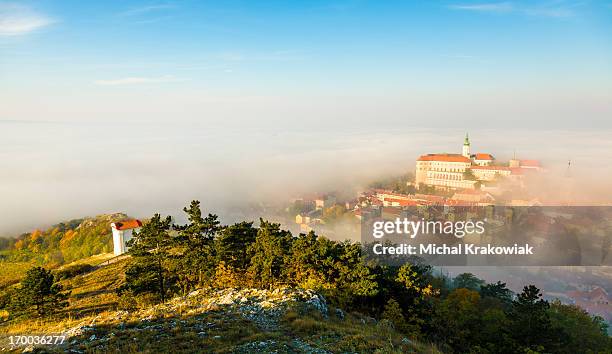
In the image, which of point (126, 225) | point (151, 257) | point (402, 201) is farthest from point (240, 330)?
point (402, 201)

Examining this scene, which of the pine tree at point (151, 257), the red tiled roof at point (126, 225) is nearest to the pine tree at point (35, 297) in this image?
the pine tree at point (151, 257)

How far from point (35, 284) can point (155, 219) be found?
33.7ft

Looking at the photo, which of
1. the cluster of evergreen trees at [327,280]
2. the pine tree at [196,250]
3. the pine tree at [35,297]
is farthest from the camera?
the pine tree at [196,250]

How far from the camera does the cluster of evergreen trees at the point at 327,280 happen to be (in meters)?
28.4

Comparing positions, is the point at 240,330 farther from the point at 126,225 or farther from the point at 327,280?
the point at 126,225

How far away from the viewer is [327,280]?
32031 millimetres

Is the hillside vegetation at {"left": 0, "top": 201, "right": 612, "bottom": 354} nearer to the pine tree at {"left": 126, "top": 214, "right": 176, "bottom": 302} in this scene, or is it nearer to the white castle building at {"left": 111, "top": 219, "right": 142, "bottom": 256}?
the pine tree at {"left": 126, "top": 214, "right": 176, "bottom": 302}

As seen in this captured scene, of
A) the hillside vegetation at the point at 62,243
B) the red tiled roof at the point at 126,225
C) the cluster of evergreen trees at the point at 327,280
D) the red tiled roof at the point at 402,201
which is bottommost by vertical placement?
the hillside vegetation at the point at 62,243

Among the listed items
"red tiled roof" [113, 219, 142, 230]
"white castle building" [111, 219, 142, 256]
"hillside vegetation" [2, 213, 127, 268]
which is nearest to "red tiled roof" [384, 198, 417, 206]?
"red tiled roof" [113, 219, 142, 230]

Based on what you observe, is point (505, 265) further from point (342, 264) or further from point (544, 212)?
point (342, 264)

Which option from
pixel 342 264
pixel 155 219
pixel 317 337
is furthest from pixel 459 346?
pixel 155 219

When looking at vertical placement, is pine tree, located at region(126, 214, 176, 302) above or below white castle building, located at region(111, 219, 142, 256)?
above

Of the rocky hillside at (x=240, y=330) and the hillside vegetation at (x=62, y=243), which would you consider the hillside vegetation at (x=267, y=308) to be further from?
the hillside vegetation at (x=62, y=243)

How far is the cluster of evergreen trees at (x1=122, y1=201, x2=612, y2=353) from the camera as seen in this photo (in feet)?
93.1
